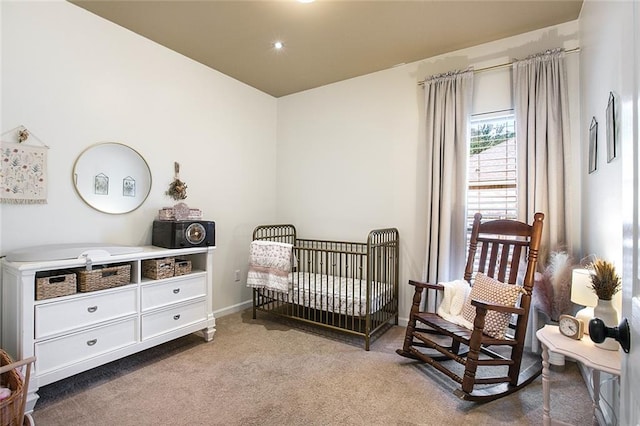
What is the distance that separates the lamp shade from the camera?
1660 millimetres

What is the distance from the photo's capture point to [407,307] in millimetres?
3170

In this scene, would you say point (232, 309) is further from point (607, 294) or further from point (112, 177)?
point (607, 294)

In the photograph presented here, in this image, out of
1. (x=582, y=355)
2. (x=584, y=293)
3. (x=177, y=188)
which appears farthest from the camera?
(x=177, y=188)

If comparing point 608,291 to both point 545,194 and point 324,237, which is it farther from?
point 324,237

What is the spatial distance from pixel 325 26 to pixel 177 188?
195cm

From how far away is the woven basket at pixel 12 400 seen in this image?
1410mm

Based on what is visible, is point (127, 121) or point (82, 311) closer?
point (82, 311)

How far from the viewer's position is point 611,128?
60.7 inches

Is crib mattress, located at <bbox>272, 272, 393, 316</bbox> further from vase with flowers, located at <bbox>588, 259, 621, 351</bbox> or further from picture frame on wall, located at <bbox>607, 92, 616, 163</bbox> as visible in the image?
picture frame on wall, located at <bbox>607, 92, 616, 163</bbox>

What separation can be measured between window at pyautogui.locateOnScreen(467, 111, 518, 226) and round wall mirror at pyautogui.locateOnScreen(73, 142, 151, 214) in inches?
117

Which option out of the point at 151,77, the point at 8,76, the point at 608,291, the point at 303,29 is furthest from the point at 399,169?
the point at 8,76

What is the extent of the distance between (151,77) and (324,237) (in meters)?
2.37

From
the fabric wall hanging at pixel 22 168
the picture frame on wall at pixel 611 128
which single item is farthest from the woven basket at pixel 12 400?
the picture frame on wall at pixel 611 128

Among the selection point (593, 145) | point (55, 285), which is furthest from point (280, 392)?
point (593, 145)
